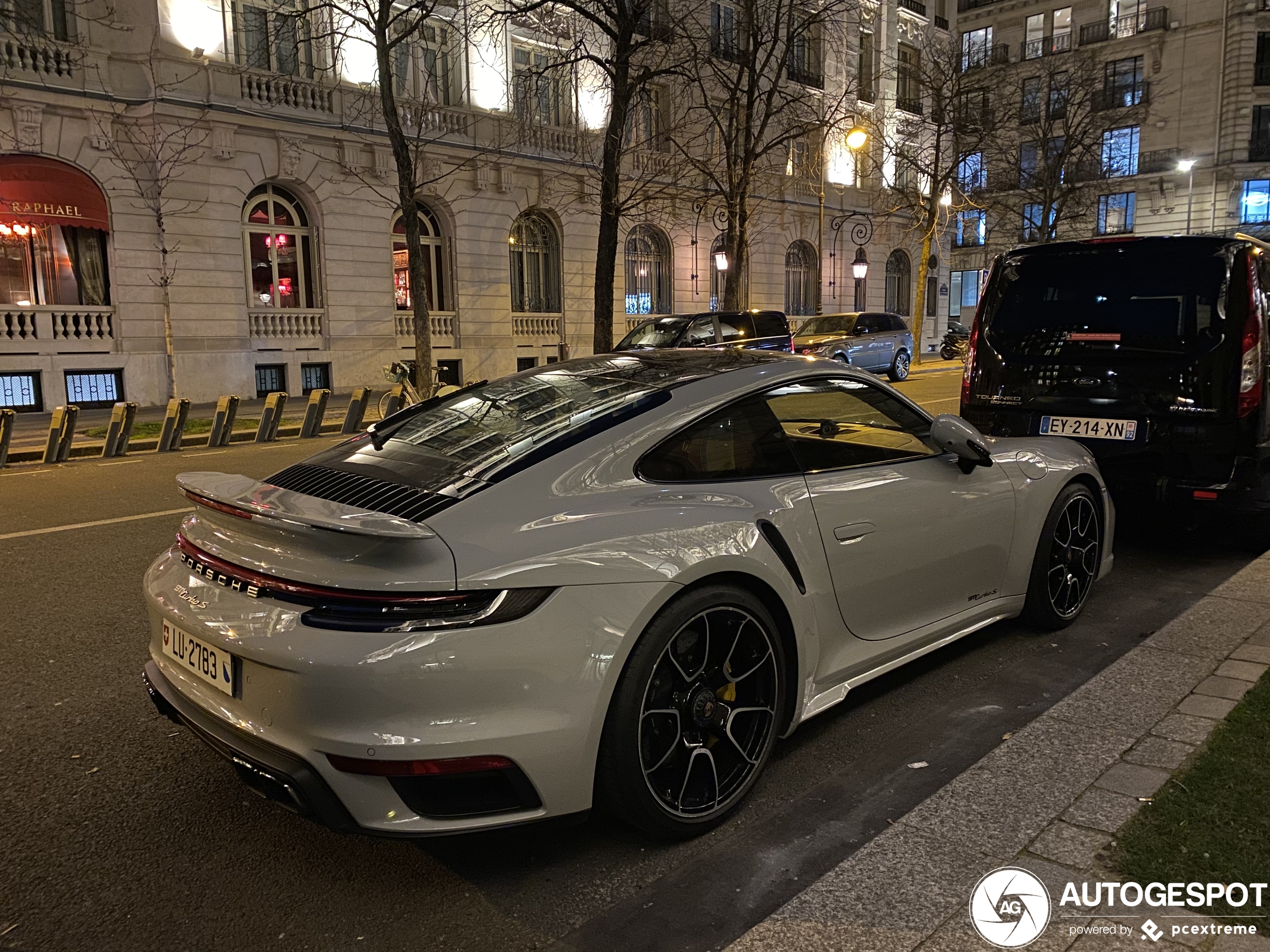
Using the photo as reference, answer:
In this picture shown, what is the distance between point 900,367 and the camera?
26156mm

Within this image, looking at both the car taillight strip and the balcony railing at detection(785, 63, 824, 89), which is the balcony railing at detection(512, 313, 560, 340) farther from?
the car taillight strip

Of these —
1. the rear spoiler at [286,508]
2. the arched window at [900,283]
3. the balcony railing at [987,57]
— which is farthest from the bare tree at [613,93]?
the balcony railing at [987,57]

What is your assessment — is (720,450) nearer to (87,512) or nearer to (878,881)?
(878,881)

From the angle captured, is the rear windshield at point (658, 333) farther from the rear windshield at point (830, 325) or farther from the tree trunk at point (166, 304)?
the tree trunk at point (166, 304)

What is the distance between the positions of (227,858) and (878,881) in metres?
1.95

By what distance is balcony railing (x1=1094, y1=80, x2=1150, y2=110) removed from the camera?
56.6 m

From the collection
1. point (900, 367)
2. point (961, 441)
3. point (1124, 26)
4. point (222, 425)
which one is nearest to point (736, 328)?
point (900, 367)

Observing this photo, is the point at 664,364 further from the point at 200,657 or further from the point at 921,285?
the point at 921,285

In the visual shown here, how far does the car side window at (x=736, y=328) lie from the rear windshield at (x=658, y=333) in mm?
854

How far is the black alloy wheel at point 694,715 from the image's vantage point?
2734 mm

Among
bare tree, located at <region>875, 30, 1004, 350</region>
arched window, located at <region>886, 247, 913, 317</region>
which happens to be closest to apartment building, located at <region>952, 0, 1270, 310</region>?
bare tree, located at <region>875, 30, 1004, 350</region>

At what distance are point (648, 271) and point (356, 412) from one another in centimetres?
1740

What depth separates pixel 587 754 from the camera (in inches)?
104

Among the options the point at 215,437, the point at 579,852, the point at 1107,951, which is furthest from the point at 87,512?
the point at 1107,951
